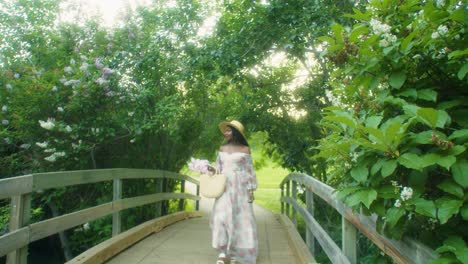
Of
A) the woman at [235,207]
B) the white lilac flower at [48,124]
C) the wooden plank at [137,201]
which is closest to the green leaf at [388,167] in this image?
the woman at [235,207]

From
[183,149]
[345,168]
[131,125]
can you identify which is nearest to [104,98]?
[131,125]

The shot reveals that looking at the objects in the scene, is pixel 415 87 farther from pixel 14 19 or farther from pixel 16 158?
pixel 14 19

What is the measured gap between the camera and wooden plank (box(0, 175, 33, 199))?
9.30 feet

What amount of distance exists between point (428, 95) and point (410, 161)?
0.34m

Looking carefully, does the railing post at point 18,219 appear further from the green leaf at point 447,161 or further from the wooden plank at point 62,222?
the green leaf at point 447,161

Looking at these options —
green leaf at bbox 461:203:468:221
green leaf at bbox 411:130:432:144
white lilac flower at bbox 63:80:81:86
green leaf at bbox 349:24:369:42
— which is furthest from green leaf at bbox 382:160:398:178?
white lilac flower at bbox 63:80:81:86

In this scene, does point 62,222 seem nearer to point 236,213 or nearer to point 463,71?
point 236,213

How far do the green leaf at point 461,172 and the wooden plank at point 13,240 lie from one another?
2636 mm

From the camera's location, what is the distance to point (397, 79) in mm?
1809

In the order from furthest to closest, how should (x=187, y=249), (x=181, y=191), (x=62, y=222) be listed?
(x=181, y=191)
(x=187, y=249)
(x=62, y=222)

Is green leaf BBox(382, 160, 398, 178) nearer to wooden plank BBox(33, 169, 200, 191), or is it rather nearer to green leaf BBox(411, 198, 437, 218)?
green leaf BBox(411, 198, 437, 218)

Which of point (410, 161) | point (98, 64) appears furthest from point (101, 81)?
point (410, 161)

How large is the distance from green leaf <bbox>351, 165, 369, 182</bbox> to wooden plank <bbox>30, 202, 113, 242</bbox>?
2.47 metres

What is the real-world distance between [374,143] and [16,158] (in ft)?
27.5
